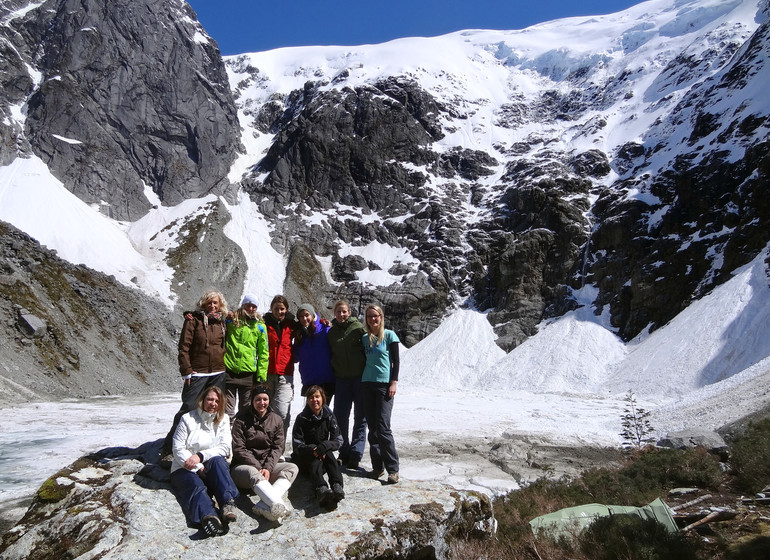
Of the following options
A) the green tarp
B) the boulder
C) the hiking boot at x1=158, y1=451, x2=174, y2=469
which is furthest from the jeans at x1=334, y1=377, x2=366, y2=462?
the boulder

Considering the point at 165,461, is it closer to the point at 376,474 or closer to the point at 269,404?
the point at 269,404

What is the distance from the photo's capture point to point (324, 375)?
273 inches

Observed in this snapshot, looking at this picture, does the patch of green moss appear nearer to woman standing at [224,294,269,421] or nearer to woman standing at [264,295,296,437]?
woman standing at [224,294,269,421]

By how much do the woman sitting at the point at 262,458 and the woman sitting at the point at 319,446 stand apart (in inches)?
7.8

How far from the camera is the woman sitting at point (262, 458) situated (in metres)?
4.95

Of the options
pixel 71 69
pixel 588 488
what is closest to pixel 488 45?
pixel 71 69

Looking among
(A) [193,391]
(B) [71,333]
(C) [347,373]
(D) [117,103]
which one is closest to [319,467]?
(C) [347,373]

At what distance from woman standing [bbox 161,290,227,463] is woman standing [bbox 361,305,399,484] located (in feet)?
6.28

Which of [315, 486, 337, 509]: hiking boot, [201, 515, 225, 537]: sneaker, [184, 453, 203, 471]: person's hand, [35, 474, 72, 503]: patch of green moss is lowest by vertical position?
[201, 515, 225, 537]: sneaker

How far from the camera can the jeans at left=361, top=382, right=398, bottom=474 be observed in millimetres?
6371

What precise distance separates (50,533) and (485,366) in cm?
4333

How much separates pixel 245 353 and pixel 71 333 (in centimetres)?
Answer: 2825

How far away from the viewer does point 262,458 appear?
5785mm

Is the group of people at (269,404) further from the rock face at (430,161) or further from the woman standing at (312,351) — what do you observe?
the rock face at (430,161)
